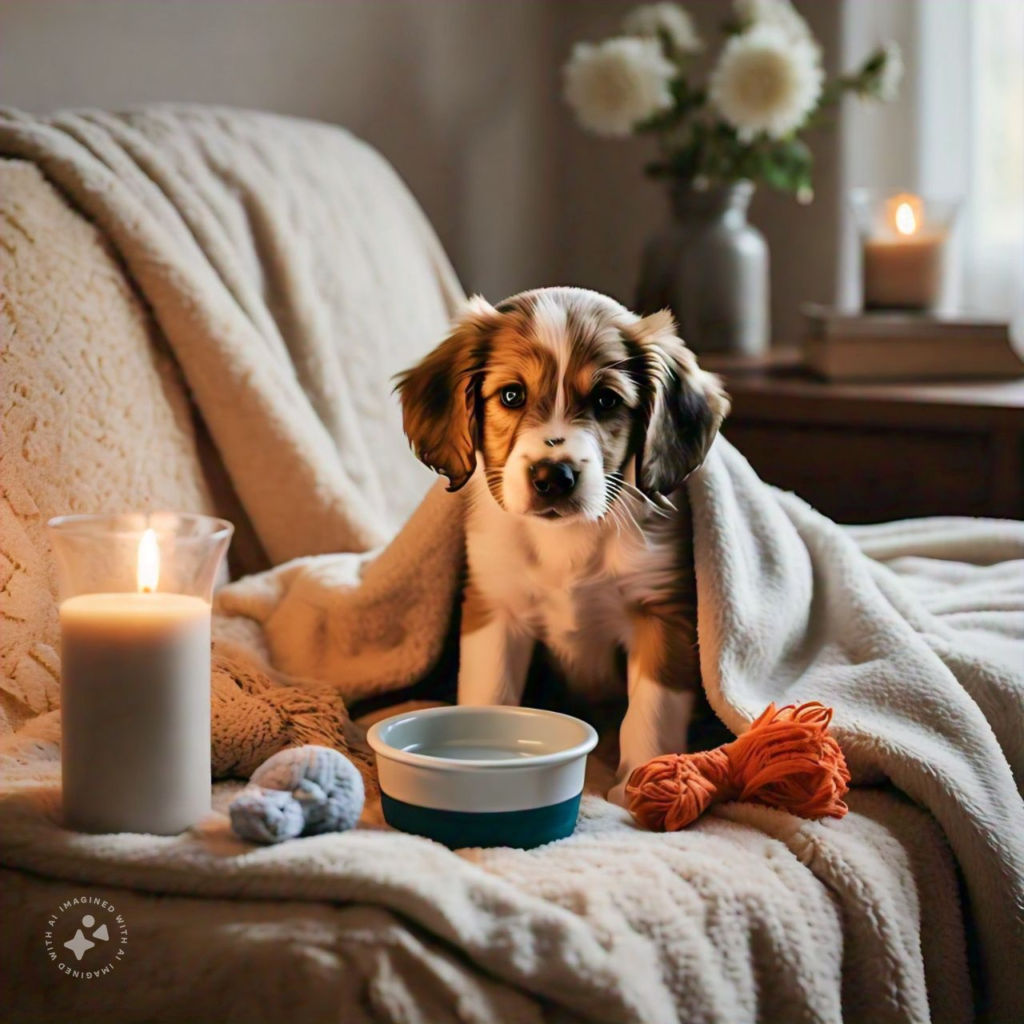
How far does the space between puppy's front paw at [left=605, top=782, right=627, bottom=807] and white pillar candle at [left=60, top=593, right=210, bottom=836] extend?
40 centimetres

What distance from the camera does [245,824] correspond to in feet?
3.02

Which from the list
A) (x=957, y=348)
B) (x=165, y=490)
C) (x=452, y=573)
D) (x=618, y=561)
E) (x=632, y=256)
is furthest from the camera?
(x=632, y=256)

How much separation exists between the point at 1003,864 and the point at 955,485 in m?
1.11

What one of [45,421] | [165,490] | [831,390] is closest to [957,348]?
[831,390]

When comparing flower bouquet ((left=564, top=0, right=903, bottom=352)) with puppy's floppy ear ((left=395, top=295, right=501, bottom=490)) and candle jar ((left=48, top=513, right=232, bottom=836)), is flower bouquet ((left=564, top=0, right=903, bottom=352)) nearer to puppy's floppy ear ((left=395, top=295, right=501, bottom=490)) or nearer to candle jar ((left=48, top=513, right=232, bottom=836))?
puppy's floppy ear ((left=395, top=295, right=501, bottom=490))

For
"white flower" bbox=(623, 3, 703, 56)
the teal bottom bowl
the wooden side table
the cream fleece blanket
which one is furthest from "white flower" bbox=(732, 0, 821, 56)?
the teal bottom bowl

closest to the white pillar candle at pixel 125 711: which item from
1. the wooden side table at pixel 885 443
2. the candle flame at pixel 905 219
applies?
the wooden side table at pixel 885 443

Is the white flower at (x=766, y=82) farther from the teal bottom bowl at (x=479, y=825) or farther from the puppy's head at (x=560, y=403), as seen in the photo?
the teal bottom bowl at (x=479, y=825)

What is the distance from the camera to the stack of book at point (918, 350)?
2309 millimetres

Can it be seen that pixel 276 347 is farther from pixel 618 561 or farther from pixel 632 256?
pixel 632 256

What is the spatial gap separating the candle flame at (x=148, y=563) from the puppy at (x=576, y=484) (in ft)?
1.04

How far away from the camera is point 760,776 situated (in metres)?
1.09

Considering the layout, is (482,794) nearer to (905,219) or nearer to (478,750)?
(478,750)

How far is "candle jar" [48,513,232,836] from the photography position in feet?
3.09
